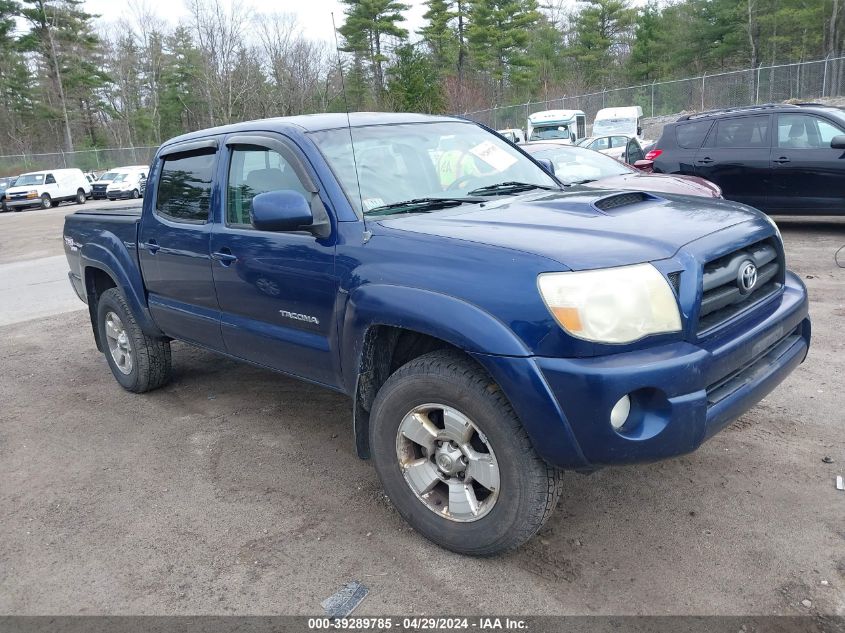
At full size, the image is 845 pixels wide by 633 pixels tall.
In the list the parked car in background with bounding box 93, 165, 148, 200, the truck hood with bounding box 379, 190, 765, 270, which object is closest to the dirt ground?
the truck hood with bounding box 379, 190, 765, 270

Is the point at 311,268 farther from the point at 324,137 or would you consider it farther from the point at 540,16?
the point at 540,16

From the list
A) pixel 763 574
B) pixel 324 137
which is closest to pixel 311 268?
pixel 324 137

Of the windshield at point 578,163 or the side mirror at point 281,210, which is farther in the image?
the windshield at point 578,163

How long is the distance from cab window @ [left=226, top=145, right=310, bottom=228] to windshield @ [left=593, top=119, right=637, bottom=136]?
2507 cm

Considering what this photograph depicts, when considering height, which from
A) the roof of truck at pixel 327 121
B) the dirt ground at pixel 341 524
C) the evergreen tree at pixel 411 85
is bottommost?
the dirt ground at pixel 341 524

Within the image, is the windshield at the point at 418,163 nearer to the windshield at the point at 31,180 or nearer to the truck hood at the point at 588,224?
the truck hood at the point at 588,224

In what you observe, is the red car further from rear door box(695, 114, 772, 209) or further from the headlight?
the headlight

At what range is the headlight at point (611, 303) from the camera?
8.01 feet

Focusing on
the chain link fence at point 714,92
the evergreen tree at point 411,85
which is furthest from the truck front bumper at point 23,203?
the chain link fence at point 714,92

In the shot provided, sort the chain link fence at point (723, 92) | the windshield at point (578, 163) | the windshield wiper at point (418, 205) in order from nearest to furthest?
the windshield wiper at point (418, 205)
the windshield at point (578, 163)
the chain link fence at point (723, 92)

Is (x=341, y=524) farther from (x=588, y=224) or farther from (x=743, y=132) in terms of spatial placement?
(x=743, y=132)

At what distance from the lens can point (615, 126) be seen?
90.2ft

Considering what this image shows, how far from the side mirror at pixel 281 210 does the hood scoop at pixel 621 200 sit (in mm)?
1327

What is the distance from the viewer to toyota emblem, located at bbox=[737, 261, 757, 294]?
2859mm
